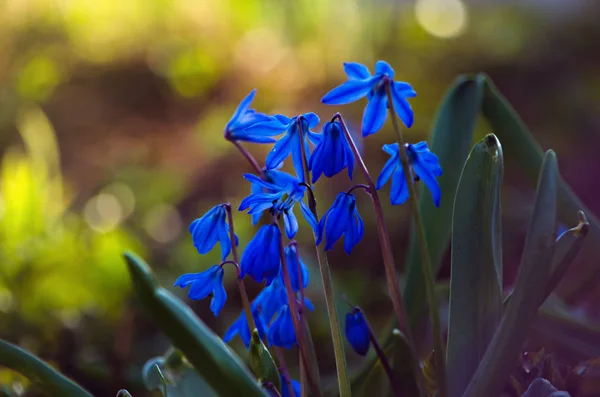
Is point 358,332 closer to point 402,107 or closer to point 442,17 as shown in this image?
point 402,107

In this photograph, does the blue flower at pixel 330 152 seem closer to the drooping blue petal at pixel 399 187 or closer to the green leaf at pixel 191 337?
the drooping blue petal at pixel 399 187

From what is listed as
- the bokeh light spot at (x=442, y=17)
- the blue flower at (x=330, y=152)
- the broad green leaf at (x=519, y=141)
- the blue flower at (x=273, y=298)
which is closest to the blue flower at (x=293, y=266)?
the blue flower at (x=273, y=298)

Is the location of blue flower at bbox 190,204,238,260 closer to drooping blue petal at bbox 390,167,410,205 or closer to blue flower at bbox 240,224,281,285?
blue flower at bbox 240,224,281,285

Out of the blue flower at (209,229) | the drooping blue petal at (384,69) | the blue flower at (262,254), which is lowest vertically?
the blue flower at (262,254)

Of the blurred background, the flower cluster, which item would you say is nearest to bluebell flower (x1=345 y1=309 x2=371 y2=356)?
the flower cluster

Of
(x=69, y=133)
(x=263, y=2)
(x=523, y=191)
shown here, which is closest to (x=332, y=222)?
(x=523, y=191)
